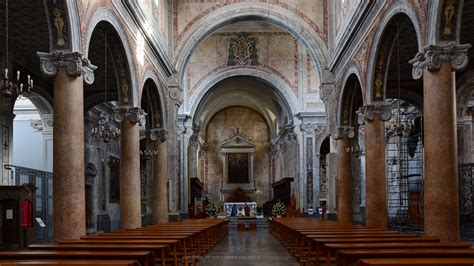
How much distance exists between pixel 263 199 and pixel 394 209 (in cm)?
1862

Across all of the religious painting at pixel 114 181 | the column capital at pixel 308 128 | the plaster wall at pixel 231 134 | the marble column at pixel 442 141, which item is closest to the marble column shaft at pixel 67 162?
the marble column at pixel 442 141

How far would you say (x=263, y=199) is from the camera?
47.2m

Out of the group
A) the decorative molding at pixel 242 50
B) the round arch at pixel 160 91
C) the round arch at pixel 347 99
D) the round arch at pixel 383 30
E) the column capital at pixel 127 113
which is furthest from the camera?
the decorative molding at pixel 242 50

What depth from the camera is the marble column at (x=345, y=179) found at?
71.3ft

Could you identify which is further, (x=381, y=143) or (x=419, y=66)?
(x=381, y=143)

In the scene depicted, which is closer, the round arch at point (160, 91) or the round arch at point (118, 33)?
the round arch at point (118, 33)

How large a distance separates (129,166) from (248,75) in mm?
18041

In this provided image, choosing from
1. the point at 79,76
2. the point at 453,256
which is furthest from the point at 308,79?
the point at 453,256

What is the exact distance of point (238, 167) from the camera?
4741 cm

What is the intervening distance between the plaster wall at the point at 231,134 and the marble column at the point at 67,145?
119 ft

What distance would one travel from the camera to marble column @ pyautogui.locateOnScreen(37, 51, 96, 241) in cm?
1152

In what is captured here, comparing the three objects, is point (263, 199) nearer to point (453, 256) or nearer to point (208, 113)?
point (208, 113)

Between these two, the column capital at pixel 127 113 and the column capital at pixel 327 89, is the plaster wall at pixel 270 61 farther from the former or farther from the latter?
the column capital at pixel 127 113

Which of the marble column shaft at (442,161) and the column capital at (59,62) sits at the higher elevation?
the column capital at (59,62)
